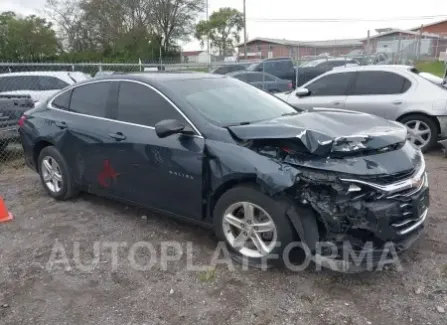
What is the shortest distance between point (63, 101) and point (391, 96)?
5.42 metres

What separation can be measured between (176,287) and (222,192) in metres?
0.86

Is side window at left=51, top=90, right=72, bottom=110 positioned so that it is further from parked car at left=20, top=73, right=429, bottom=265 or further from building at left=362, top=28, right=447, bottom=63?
building at left=362, top=28, right=447, bottom=63

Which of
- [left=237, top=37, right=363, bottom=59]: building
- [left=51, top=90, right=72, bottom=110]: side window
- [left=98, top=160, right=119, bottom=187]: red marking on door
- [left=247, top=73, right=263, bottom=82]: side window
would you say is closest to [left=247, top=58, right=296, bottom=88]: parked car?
[left=247, top=73, right=263, bottom=82]: side window

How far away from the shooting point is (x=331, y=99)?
26.3 feet

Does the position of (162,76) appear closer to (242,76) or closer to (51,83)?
(51,83)

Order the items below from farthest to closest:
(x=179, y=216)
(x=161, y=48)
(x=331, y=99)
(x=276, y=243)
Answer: (x=161, y=48) → (x=331, y=99) → (x=179, y=216) → (x=276, y=243)

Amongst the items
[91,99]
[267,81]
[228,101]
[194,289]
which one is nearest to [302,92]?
[228,101]

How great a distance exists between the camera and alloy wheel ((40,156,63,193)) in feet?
17.1

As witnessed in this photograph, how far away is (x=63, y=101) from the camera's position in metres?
5.09

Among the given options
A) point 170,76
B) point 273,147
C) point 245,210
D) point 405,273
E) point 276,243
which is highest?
point 170,76

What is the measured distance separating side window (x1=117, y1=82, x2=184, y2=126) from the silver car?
4.49 meters

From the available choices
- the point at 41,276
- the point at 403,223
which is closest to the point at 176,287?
the point at 41,276

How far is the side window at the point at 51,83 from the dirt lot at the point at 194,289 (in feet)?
22.3

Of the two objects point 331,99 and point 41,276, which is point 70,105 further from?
point 331,99
